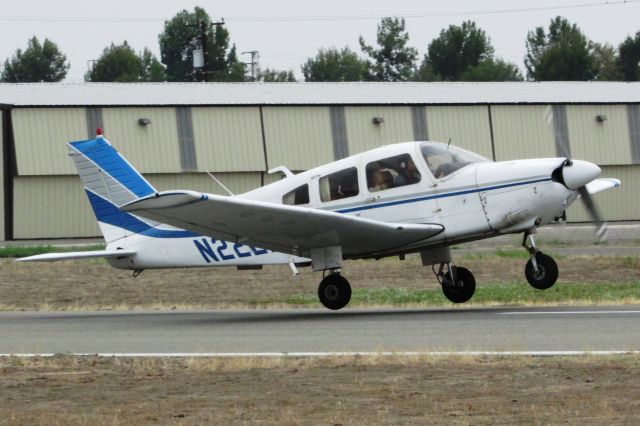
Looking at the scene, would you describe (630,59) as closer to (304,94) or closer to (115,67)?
(115,67)

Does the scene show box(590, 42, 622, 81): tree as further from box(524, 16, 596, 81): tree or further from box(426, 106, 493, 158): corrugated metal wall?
box(426, 106, 493, 158): corrugated metal wall

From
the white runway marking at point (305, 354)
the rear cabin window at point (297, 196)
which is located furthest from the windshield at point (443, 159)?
the white runway marking at point (305, 354)

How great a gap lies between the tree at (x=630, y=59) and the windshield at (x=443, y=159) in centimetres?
11253

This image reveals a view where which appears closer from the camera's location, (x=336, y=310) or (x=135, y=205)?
(x=135, y=205)

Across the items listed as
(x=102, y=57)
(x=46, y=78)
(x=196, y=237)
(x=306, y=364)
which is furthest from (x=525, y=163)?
(x=46, y=78)

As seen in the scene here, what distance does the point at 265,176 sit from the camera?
154 feet

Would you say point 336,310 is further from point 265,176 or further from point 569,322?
point 265,176

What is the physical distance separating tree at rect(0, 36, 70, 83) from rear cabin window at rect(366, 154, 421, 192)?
373 feet

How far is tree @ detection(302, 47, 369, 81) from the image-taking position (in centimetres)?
13538

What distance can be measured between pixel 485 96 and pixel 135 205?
3579 centimetres

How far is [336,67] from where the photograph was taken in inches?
5423

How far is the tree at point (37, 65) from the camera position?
128525mm

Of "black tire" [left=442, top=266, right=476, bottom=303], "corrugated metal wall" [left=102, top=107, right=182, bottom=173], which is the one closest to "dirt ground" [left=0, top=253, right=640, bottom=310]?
"black tire" [left=442, top=266, right=476, bottom=303]

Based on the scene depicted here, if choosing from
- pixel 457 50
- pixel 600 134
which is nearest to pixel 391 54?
pixel 457 50
